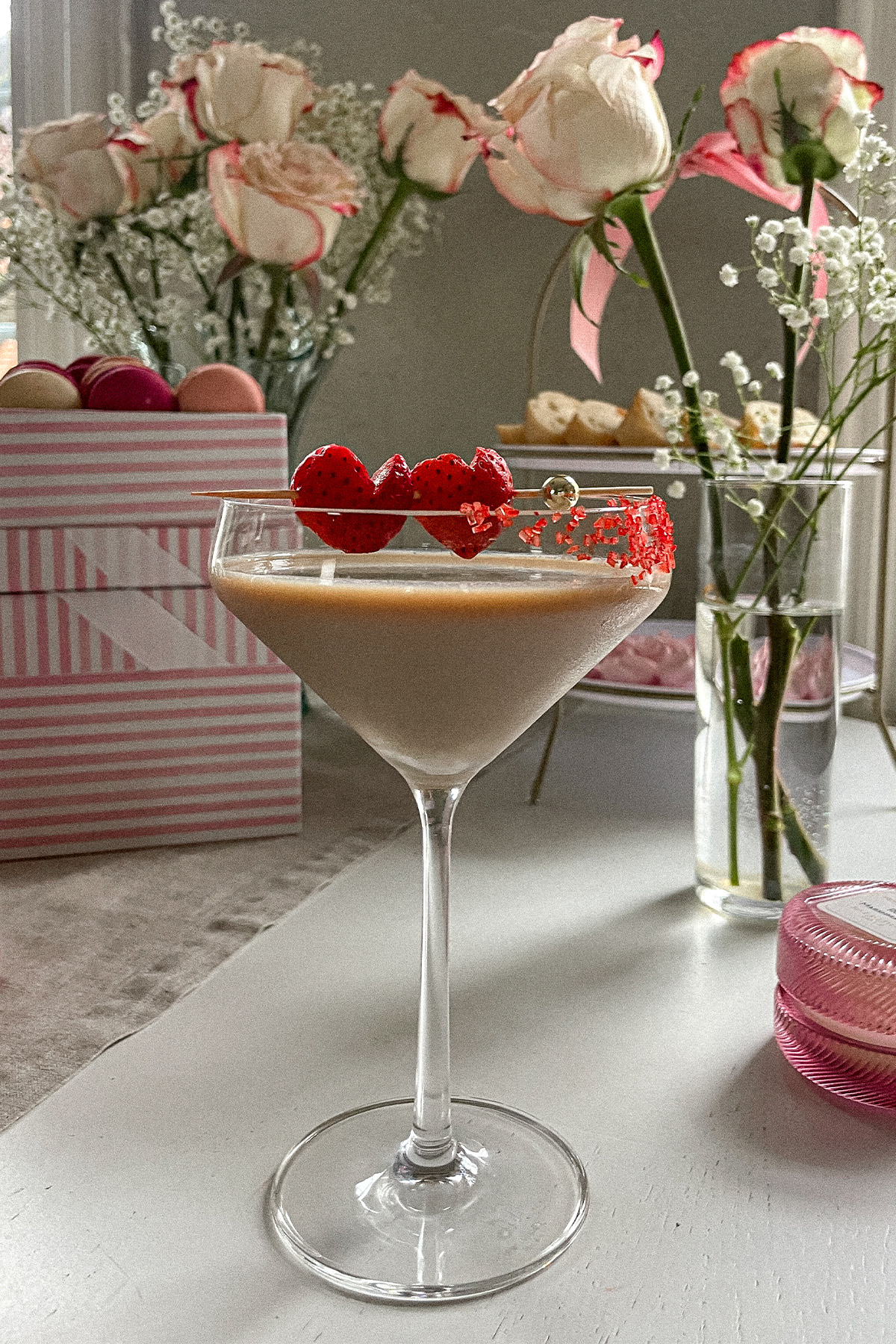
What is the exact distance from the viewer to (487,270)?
189 cm

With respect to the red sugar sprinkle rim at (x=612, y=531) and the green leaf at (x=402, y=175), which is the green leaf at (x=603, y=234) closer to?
the red sugar sprinkle rim at (x=612, y=531)

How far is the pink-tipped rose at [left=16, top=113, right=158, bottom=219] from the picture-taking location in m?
1.27

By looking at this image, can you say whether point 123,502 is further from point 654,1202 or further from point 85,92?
point 85,92

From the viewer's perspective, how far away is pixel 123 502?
110 centimetres

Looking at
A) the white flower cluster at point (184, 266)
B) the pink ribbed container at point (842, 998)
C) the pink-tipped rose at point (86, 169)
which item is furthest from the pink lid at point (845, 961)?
the pink-tipped rose at point (86, 169)

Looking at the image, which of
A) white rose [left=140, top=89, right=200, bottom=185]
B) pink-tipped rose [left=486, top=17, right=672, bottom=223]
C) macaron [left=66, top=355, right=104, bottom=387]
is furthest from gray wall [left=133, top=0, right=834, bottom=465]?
pink-tipped rose [left=486, top=17, right=672, bottom=223]

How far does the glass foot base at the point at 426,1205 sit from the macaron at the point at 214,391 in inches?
26.1

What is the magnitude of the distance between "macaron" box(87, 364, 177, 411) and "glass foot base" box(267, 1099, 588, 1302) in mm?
671

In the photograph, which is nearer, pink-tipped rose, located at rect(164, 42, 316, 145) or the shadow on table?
the shadow on table

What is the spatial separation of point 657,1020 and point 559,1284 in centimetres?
28

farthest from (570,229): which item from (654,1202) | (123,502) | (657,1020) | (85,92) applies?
(654,1202)

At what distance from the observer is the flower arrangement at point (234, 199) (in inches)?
47.7

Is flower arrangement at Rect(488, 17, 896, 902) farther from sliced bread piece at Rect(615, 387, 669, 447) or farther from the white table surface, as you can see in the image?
sliced bread piece at Rect(615, 387, 669, 447)

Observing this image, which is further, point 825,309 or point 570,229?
point 570,229
